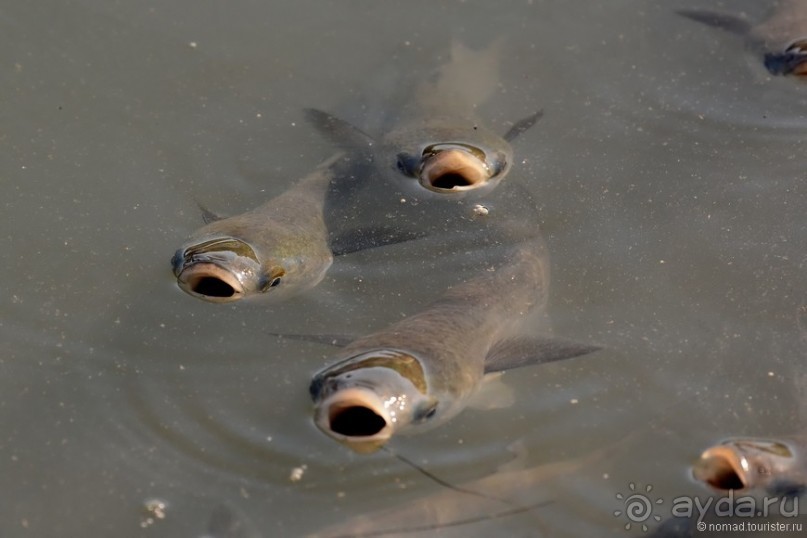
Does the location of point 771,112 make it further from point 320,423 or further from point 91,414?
point 91,414

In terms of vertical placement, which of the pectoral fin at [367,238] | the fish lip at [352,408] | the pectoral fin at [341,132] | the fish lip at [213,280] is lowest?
the fish lip at [352,408]

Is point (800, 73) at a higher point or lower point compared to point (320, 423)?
higher

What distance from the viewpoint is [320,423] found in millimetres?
3250

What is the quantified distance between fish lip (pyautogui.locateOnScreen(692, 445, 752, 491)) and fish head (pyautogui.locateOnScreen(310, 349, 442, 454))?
0.88m

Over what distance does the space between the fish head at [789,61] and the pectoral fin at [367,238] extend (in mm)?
2278

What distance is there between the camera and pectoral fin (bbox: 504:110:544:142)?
4738mm

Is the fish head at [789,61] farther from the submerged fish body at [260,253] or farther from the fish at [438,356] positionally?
the submerged fish body at [260,253]

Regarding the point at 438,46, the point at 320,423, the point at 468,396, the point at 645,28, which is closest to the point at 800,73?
the point at 645,28

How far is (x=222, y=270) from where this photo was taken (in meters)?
3.62

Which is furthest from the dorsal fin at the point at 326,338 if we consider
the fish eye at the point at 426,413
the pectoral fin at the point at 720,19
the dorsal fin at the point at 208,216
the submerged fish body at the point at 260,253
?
the pectoral fin at the point at 720,19

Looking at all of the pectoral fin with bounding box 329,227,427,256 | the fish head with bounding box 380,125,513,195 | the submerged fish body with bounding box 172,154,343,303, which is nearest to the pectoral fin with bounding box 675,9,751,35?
the fish head with bounding box 380,125,513,195

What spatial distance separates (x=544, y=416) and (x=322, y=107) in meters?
2.13

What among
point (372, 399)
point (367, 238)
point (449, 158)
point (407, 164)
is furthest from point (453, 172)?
point (372, 399)

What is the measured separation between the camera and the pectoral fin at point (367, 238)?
4.11m
